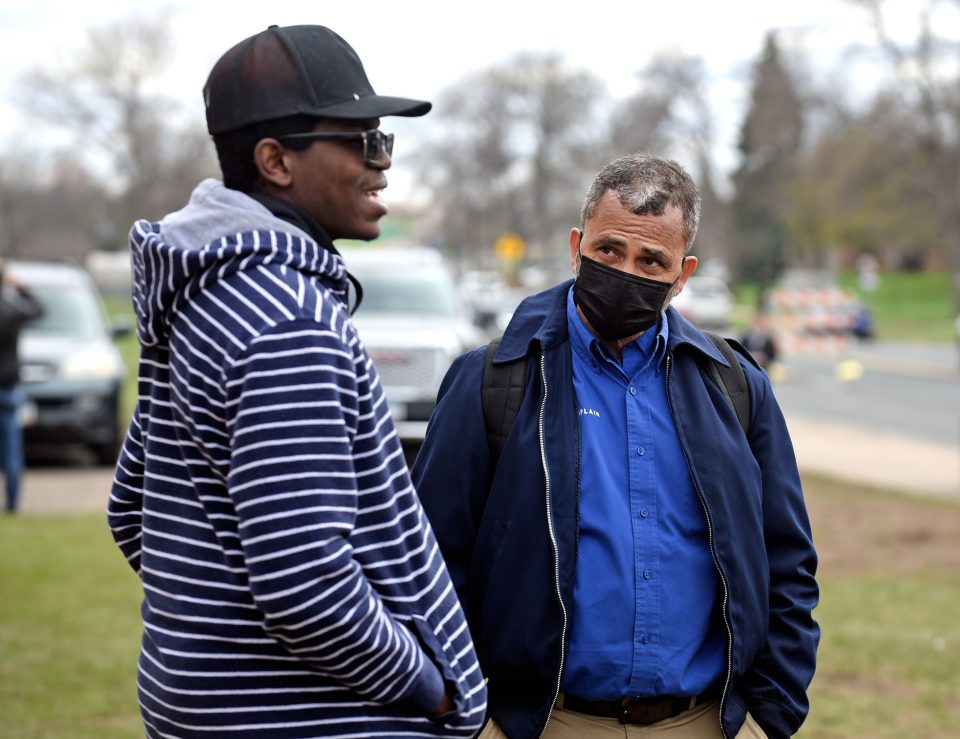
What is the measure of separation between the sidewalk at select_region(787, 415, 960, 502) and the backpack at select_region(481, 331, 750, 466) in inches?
413

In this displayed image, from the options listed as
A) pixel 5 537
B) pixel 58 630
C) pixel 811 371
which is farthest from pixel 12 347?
pixel 811 371

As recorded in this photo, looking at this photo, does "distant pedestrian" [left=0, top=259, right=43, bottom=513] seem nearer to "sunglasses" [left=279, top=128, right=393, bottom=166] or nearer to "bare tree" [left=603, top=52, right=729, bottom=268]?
"sunglasses" [left=279, top=128, right=393, bottom=166]

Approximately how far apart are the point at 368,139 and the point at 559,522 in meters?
0.93

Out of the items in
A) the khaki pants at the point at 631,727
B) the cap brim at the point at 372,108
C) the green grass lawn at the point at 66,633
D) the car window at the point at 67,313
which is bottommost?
the car window at the point at 67,313

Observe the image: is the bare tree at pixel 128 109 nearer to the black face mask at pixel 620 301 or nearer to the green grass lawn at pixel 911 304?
the green grass lawn at pixel 911 304

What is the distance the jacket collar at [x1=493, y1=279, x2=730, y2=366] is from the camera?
114 inches

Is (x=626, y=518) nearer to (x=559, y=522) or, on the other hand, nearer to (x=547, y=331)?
(x=559, y=522)

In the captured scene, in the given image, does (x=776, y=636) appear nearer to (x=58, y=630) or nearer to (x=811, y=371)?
(x=58, y=630)

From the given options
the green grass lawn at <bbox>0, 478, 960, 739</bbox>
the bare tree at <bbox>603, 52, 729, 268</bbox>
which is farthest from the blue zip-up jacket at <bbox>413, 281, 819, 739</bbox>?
the bare tree at <bbox>603, 52, 729, 268</bbox>

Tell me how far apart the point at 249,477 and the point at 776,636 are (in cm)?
145

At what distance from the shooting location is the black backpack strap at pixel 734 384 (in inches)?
116

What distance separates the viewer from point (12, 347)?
36.4ft

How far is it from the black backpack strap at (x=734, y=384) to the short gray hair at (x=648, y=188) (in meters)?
0.29

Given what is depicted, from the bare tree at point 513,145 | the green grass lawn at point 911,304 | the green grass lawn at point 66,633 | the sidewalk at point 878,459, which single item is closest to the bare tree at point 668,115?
the bare tree at point 513,145
